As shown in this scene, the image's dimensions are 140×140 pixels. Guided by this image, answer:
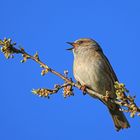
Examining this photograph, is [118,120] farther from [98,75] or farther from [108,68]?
[108,68]

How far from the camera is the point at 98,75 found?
8.13 meters

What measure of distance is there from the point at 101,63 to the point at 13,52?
12.6 feet

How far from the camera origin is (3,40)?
496 cm

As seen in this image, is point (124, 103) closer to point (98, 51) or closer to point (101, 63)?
point (101, 63)

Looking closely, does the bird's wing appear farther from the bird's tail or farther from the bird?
the bird's tail

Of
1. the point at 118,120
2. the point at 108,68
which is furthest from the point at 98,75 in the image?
the point at 118,120

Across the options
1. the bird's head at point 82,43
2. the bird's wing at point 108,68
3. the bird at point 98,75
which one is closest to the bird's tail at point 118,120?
the bird at point 98,75

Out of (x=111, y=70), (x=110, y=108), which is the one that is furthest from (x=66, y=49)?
(x=110, y=108)

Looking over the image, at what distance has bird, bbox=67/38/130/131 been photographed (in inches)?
316

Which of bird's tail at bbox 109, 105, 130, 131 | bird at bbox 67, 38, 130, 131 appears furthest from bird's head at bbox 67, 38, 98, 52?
bird's tail at bbox 109, 105, 130, 131

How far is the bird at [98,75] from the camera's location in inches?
316

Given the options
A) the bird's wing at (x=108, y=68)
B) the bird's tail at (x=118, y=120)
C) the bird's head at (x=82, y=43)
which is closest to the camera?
the bird's tail at (x=118, y=120)

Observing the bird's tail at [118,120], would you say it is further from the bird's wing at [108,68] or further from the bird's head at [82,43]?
the bird's head at [82,43]

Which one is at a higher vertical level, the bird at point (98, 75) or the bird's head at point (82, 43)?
the bird's head at point (82, 43)
